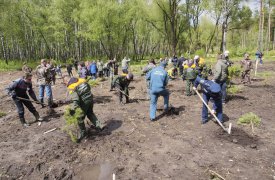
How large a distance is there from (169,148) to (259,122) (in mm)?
3252

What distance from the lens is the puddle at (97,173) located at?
5.22 meters

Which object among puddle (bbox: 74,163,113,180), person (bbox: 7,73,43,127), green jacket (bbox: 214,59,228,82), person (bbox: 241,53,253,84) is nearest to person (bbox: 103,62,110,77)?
person (bbox: 241,53,253,84)

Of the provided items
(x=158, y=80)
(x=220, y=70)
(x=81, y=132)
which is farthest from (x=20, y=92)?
(x=220, y=70)

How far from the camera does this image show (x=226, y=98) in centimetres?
1042

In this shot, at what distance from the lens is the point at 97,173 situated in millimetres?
5371

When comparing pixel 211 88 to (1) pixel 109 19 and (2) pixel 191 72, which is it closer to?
(2) pixel 191 72

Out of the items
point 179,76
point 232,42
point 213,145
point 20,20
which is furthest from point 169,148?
point 232,42

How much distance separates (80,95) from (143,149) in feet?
7.34

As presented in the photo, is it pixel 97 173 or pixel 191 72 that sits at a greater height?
pixel 191 72

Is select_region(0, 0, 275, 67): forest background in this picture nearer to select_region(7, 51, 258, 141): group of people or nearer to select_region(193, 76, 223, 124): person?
select_region(7, 51, 258, 141): group of people

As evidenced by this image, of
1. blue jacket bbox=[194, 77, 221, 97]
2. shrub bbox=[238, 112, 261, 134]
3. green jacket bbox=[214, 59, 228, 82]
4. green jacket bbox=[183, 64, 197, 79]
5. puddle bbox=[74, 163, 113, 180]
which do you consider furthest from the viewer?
green jacket bbox=[183, 64, 197, 79]

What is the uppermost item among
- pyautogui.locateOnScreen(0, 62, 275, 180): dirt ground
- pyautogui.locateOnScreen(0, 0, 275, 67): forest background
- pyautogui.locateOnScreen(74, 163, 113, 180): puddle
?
pyautogui.locateOnScreen(0, 0, 275, 67): forest background

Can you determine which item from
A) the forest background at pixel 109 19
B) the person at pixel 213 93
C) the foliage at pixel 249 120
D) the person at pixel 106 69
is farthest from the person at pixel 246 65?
the forest background at pixel 109 19

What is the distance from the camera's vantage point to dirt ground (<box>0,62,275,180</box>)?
5250mm
